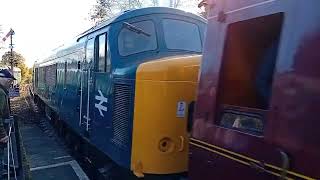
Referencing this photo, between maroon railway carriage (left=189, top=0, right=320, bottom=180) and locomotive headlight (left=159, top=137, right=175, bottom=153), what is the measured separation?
1.35 metres

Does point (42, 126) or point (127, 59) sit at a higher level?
point (127, 59)

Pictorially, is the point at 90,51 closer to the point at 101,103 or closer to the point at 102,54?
the point at 102,54

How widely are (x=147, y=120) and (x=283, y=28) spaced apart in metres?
2.61

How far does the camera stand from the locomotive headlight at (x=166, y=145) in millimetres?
5137

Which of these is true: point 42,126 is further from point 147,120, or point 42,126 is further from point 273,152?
point 273,152

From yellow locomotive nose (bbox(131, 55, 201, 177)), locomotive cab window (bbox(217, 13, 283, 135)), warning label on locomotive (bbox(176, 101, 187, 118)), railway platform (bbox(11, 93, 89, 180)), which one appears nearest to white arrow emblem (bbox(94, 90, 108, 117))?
yellow locomotive nose (bbox(131, 55, 201, 177))

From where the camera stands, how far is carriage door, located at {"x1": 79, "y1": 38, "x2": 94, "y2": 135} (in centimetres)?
778

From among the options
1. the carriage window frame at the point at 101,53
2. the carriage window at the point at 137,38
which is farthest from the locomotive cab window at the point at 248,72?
the carriage window frame at the point at 101,53

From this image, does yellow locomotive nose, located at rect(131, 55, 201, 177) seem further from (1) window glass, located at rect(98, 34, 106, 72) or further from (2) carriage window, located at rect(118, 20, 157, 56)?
(1) window glass, located at rect(98, 34, 106, 72)

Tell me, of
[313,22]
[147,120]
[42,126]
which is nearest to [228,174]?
[313,22]

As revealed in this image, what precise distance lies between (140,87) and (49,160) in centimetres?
591

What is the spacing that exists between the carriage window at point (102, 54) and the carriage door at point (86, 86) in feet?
1.79

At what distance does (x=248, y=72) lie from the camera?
3.24 m

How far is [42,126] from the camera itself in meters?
17.9
